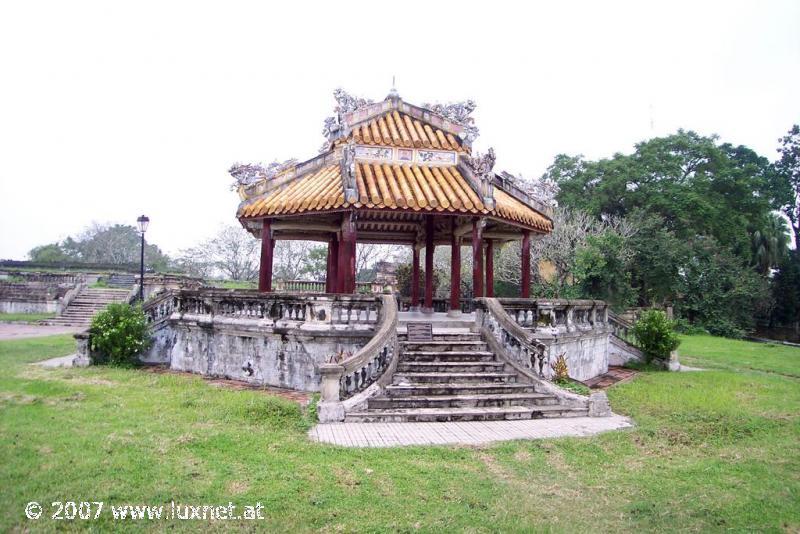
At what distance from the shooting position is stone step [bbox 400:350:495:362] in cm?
1139

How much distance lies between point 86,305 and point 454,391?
3238 cm

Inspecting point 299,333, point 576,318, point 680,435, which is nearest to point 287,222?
point 299,333

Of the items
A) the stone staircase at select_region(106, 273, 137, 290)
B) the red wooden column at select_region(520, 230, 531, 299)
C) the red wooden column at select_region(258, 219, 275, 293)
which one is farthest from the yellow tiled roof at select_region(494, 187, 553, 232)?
the stone staircase at select_region(106, 273, 137, 290)

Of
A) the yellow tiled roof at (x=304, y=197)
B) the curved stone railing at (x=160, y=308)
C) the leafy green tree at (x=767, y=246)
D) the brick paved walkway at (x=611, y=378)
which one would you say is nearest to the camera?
the yellow tiled roof at (x=304, y=197)

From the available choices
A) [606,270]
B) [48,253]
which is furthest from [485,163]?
[48,253]

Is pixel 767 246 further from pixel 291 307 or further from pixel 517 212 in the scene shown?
pixel 291 307

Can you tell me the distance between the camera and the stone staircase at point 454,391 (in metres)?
9.52

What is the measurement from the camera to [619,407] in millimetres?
11023

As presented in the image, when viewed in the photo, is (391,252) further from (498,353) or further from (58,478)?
(58,478)

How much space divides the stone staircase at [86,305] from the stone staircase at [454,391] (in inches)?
1000

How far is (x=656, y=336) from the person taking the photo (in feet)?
57.5

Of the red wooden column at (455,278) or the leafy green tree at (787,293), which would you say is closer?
the red wooden column at (455,278)

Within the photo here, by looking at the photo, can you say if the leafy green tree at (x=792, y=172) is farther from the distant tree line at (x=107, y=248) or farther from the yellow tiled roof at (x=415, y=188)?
the distant tree line at (x=107, y=248)

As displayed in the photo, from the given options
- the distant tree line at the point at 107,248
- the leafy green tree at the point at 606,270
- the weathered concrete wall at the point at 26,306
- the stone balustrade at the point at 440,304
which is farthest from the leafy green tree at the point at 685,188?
the distant tree line at the point at 107,248
